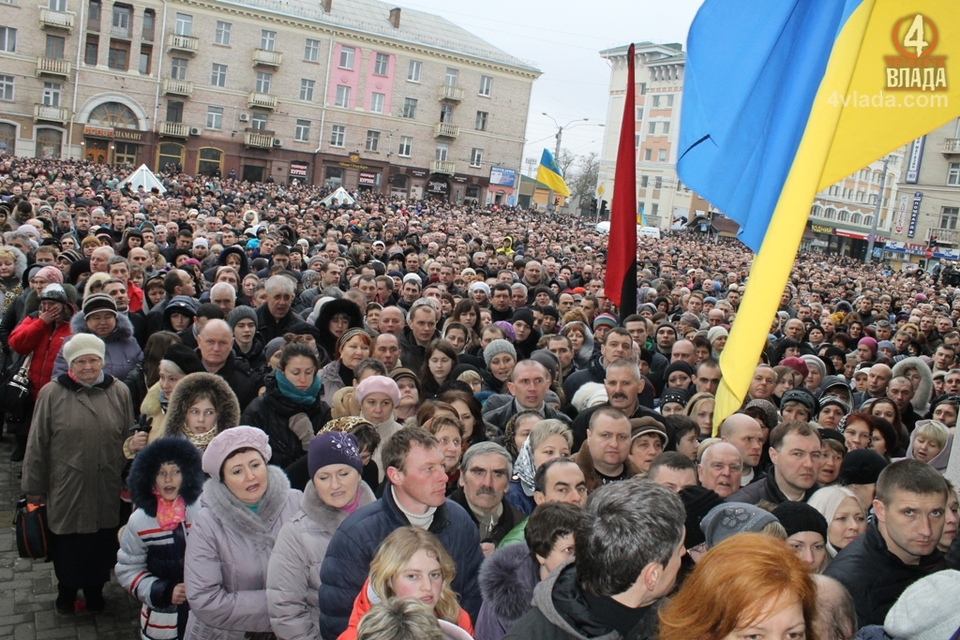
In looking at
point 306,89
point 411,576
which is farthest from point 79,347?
point 306,89

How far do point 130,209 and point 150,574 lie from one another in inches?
552

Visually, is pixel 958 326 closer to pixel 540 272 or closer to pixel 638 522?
pixel 540 272

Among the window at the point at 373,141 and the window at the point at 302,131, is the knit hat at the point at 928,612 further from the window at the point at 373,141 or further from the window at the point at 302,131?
the window at the point at 373,141

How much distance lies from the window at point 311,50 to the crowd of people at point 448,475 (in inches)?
1864

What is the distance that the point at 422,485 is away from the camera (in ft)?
11.6

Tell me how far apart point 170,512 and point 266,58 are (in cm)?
5295

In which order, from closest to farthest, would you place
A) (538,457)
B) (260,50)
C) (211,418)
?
(538,457) → (211,418) → (260,50)

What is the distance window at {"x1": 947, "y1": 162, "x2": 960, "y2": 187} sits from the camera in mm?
45119

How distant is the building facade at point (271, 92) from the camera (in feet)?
157

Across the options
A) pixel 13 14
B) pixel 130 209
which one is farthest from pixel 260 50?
pixel 130 209

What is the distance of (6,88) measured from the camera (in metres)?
47.1

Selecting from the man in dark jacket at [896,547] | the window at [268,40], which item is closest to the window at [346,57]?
the window at [268,40]

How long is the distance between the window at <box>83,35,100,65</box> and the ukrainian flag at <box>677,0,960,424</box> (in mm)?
52523

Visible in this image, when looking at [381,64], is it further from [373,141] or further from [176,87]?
[176,87]
